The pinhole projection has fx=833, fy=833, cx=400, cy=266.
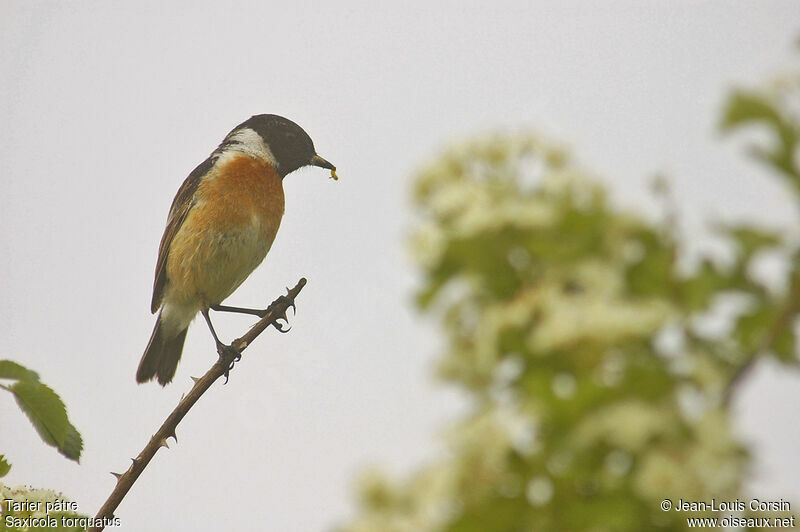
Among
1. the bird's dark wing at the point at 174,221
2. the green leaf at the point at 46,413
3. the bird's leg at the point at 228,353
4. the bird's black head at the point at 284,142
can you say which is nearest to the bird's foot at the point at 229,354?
the bird's leg at the point at 228,353

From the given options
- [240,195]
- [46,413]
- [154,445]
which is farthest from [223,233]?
[46,413]

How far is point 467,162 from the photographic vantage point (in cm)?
139

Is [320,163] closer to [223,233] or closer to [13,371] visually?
[223,233]

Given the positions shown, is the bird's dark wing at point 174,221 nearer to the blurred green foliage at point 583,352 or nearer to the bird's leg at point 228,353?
the bird's leg at point 228,353

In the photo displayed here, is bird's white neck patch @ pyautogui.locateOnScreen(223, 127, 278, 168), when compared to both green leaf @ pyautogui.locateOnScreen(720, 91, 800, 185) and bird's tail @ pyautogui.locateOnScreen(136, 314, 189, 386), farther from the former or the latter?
green leaf @ pyautogui.locateOnScreen(720, 91, 800, 185)

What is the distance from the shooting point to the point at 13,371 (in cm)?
200

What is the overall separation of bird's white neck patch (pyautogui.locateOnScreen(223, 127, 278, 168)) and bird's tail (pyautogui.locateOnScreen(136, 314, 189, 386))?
4.74ft

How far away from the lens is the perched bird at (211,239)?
5938 millimetres

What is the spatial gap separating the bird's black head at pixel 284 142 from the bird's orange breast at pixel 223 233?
1.63 ft

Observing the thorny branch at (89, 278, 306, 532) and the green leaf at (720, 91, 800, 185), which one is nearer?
the green leaf at (720, 91, 800, 185)

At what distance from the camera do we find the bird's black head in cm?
675

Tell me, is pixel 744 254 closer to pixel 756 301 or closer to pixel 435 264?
pixel 756 301

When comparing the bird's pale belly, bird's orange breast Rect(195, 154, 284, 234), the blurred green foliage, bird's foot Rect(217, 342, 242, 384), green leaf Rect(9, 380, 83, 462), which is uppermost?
bird's orange breast Rect(195, 154, 284, 234)

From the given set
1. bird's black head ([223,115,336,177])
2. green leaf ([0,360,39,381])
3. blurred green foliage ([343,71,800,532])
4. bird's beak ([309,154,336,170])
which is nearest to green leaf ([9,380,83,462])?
green leaf ([0,360,39,381])
